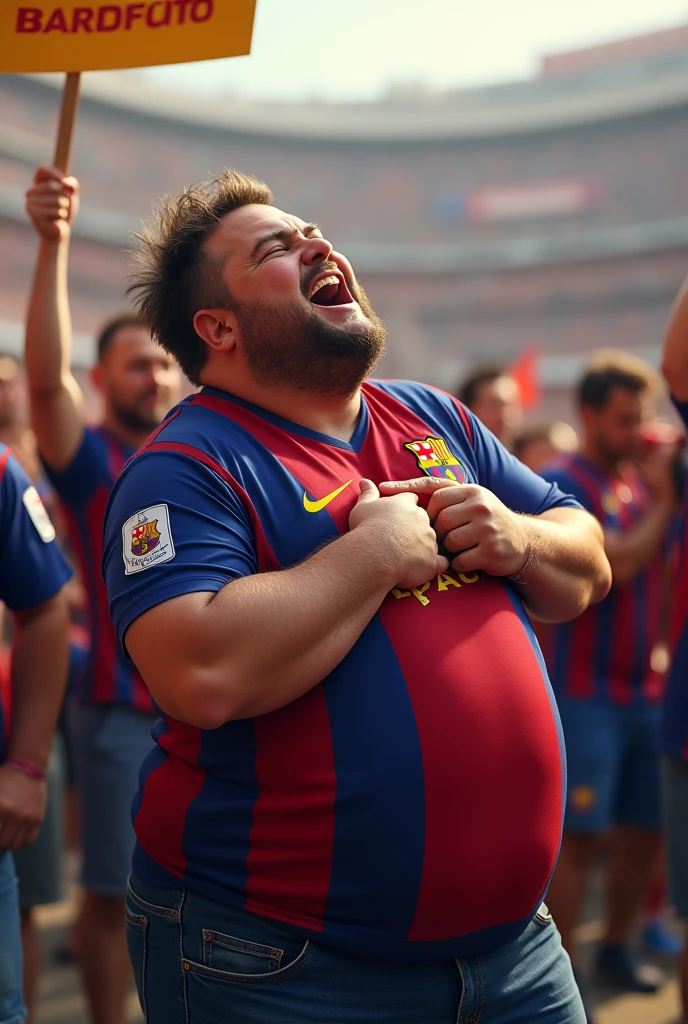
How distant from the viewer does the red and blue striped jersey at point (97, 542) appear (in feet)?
10.8

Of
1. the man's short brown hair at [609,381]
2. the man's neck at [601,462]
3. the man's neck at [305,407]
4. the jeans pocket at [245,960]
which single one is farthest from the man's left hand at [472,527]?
the man's short brown hair at [609,381]

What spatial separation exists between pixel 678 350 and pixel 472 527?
100cm

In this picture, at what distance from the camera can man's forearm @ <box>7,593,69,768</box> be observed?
7.45 ft

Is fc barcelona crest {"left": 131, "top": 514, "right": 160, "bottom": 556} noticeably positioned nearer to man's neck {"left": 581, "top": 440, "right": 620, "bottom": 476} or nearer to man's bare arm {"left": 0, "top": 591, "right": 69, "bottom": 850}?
man's bare arm {"left": 0, "top": 591, "right": 69, "bottom": 850}

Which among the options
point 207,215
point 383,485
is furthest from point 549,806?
point 207,215

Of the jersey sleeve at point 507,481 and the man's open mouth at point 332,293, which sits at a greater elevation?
the man's open mouth at point 332,293

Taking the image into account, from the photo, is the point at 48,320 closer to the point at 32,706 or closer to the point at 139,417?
the point at 139,417

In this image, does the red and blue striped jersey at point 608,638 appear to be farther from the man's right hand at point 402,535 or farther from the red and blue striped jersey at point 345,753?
the man's right hand at point 402,535

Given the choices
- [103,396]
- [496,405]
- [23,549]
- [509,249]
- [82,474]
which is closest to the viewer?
[23,549]

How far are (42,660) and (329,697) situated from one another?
971 millimetres

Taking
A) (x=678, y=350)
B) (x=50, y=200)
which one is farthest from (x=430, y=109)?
(x=678, y=350)

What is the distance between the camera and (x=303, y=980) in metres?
1.61

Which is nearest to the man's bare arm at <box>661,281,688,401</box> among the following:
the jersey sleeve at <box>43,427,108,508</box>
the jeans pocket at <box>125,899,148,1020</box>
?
the jeans pocket at <box>125,899,148,1020</box>

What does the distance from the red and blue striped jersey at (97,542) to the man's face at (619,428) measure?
6.49 feet
